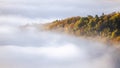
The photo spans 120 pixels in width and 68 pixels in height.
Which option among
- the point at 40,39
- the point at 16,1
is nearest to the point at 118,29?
the point at 40,39

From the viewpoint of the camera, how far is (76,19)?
9367 millimetres

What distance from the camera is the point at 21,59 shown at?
9.09 metres

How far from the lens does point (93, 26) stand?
9352 millimetres

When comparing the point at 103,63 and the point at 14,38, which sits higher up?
the point at 14,38

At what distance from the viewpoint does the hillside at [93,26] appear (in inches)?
360

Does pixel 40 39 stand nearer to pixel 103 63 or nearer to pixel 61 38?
pixel 61 38

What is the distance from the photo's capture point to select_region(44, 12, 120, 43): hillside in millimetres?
9148

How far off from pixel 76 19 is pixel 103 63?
1112 mm

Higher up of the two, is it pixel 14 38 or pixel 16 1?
pixel 16 1

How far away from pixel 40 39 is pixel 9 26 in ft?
2.30

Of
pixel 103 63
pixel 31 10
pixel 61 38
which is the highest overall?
pixel 31 10

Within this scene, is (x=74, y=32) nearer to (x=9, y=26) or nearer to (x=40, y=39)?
(x=40, y=39)

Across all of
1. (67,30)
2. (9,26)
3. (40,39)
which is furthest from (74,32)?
(9,26)

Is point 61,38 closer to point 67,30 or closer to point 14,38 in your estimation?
point 67,30
